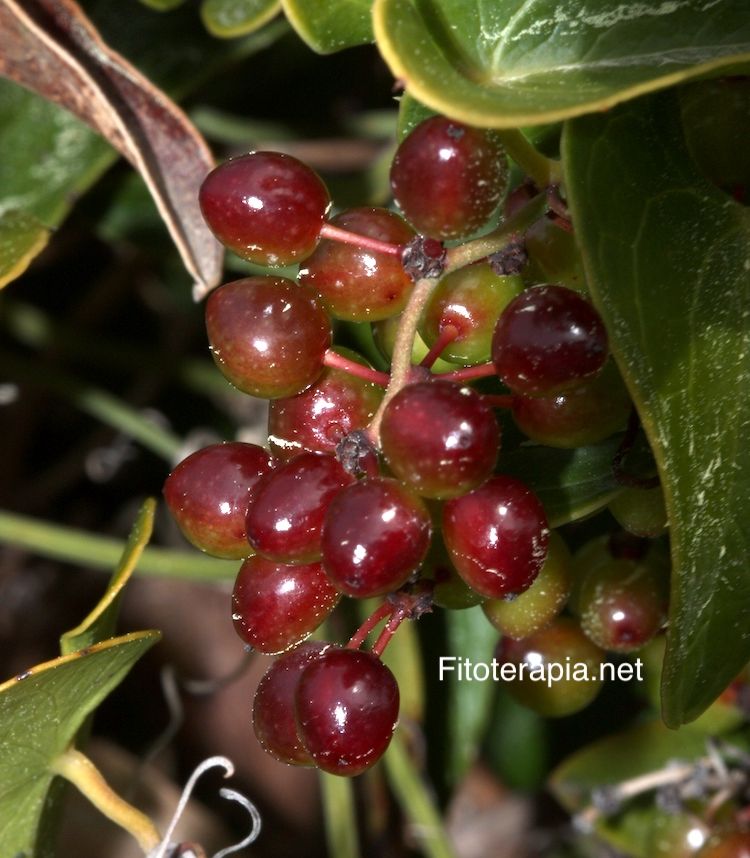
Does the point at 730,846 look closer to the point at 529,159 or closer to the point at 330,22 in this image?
the point at 529,159

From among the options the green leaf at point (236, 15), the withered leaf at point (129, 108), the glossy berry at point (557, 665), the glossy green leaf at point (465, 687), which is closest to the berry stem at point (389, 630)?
the glossy berry at point (557, 665)

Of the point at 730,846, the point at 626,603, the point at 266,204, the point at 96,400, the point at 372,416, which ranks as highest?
the point at 266,204

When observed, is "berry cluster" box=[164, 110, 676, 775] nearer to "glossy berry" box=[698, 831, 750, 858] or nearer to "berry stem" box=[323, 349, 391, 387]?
"berry stem" box=[323, 349, 391, 387]

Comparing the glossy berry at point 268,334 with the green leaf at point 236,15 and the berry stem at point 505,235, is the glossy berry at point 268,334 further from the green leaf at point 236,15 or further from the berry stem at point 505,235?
the green leaf at point 236,15

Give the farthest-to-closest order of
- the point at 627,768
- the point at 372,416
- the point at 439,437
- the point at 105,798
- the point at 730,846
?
the point at 627,768, the point at 730,846, the point at 105,798, the point at 372,416, the point at 439,437

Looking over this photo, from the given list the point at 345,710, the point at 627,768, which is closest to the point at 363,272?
the point at 345,710

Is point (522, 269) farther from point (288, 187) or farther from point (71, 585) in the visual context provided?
point (71, 585)

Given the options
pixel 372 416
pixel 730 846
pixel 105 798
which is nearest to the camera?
pixel 372 416
